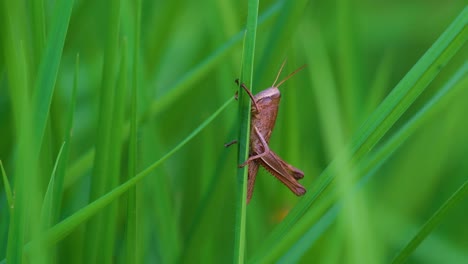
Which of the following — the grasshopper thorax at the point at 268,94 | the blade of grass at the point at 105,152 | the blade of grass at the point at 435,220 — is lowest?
the blade of grass at the point at 105,152

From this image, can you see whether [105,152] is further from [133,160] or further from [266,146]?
[266,146]

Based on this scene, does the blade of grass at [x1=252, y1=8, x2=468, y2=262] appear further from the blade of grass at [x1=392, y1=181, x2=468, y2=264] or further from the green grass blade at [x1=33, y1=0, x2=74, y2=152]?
the green grass blade at [x1=33, y1=0, x2=74, y2=152]

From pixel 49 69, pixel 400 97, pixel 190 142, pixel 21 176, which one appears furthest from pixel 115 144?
pixel 190 142

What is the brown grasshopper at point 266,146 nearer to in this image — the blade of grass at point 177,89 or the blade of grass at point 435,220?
the blade of grass at point 177,89

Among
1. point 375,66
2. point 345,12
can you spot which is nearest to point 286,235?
point 345,12

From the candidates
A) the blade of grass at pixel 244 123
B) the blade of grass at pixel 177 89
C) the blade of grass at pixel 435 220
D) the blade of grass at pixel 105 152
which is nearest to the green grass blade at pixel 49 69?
the blade of grass at pixel 105 152
